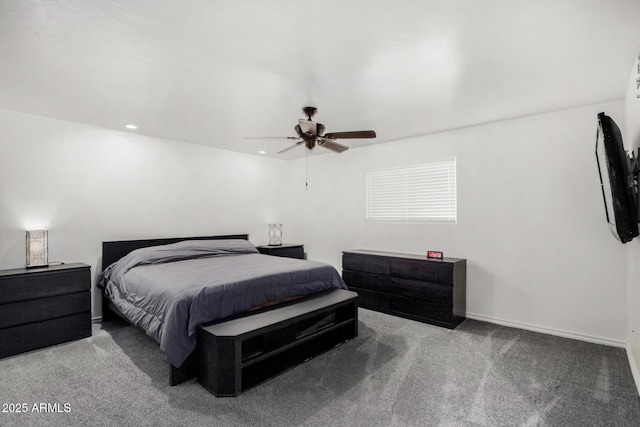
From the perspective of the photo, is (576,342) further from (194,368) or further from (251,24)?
(251,24)

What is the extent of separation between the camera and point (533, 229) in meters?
3.56

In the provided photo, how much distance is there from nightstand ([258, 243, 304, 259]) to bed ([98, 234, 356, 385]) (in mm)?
870

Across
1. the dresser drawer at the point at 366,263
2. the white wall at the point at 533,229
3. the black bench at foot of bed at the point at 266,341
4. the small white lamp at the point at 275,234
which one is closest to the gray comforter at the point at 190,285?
the black bench at foot of bed at the point at 266,341

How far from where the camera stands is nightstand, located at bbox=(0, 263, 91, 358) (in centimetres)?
294

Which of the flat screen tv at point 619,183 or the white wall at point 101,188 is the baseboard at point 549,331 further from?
the white wall at point 101,188

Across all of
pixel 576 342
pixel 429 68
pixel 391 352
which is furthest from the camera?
pixel 576 342

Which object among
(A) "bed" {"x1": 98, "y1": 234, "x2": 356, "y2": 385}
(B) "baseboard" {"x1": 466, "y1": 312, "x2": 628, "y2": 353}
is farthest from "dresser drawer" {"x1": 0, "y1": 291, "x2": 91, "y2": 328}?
(B) "baseboard" {"x1": 466, "y1": 312, "x2": 628, "y2": 353}

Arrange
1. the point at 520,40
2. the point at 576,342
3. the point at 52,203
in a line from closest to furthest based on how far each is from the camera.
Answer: the point at 520,40 → the point at 576,342 → the point at 52,203

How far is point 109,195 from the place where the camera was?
4082mm

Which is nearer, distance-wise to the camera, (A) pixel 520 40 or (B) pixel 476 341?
(A) pixel 520 40

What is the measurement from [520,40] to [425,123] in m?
1.86

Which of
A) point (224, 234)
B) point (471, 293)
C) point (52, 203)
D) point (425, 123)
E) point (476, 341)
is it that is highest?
point (425, 123)

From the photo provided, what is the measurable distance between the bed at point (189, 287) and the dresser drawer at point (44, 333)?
14.0 inches

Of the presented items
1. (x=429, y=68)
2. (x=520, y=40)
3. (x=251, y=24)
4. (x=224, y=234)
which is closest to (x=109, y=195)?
(x=224, y=234)
